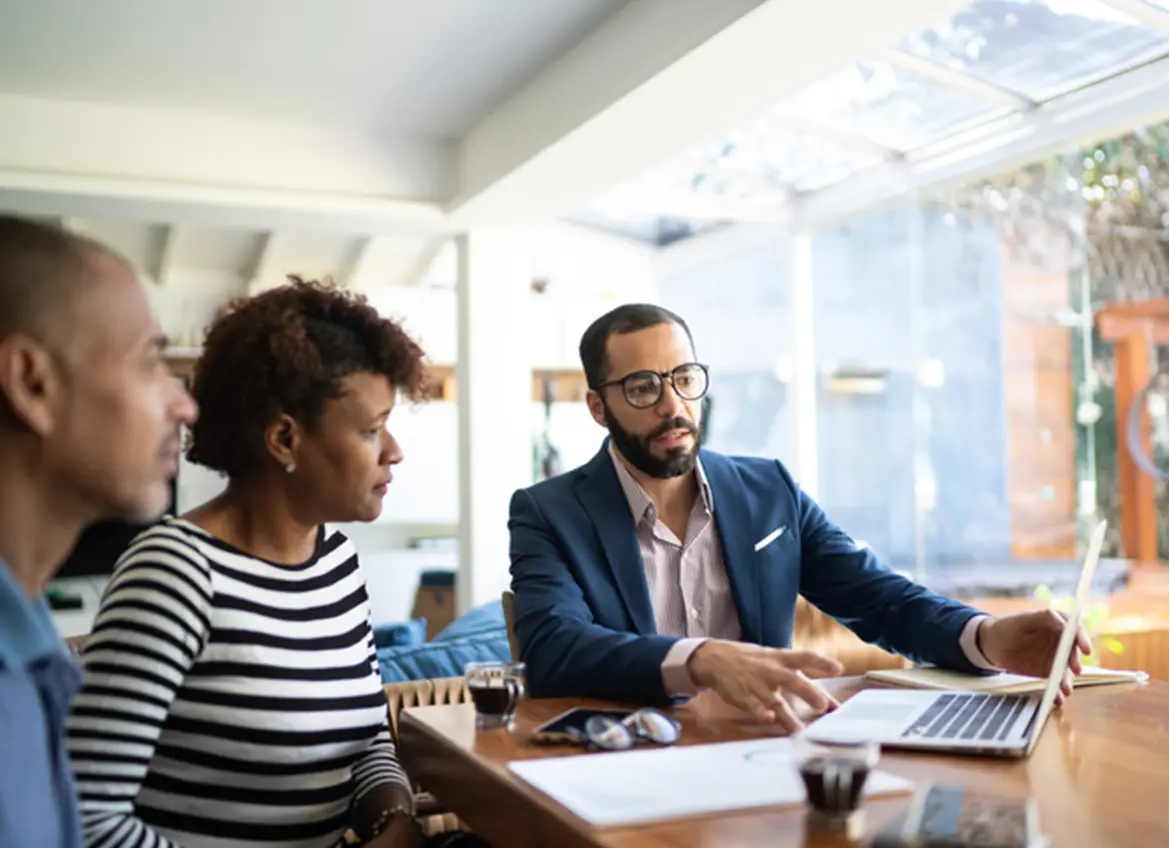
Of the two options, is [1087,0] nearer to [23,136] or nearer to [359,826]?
[359,826]

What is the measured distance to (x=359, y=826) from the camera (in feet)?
5.18

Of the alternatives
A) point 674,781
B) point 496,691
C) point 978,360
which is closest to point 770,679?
point 674,781

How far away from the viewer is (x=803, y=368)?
242 inches

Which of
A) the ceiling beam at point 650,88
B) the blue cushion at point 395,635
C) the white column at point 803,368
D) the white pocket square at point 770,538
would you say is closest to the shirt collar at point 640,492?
the white pocket square at point 770,538

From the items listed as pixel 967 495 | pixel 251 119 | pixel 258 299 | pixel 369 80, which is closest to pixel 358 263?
pixel 251 119

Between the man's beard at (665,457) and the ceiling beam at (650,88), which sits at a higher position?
the ceiling beam at (650,88)

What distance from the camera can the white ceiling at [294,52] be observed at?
12.4 feet

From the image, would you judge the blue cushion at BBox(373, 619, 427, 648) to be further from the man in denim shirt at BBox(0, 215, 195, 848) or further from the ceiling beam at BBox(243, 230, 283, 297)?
the ceiling beam at BBox(243, 230, 283, 297)

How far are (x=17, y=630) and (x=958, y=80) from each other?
4253mm

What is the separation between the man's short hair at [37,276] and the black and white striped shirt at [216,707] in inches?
19.6

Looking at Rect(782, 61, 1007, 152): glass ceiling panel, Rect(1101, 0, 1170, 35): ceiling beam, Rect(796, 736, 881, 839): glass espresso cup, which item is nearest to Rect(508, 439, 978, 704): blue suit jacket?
Rect(796, 736, 881, 839): glass espresso cup

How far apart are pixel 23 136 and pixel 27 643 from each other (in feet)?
14.1

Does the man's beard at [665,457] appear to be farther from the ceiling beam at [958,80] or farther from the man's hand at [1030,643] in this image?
the ceiling beam at [958,80]

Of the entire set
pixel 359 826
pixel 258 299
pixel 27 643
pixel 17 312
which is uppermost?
pixel 258 299
